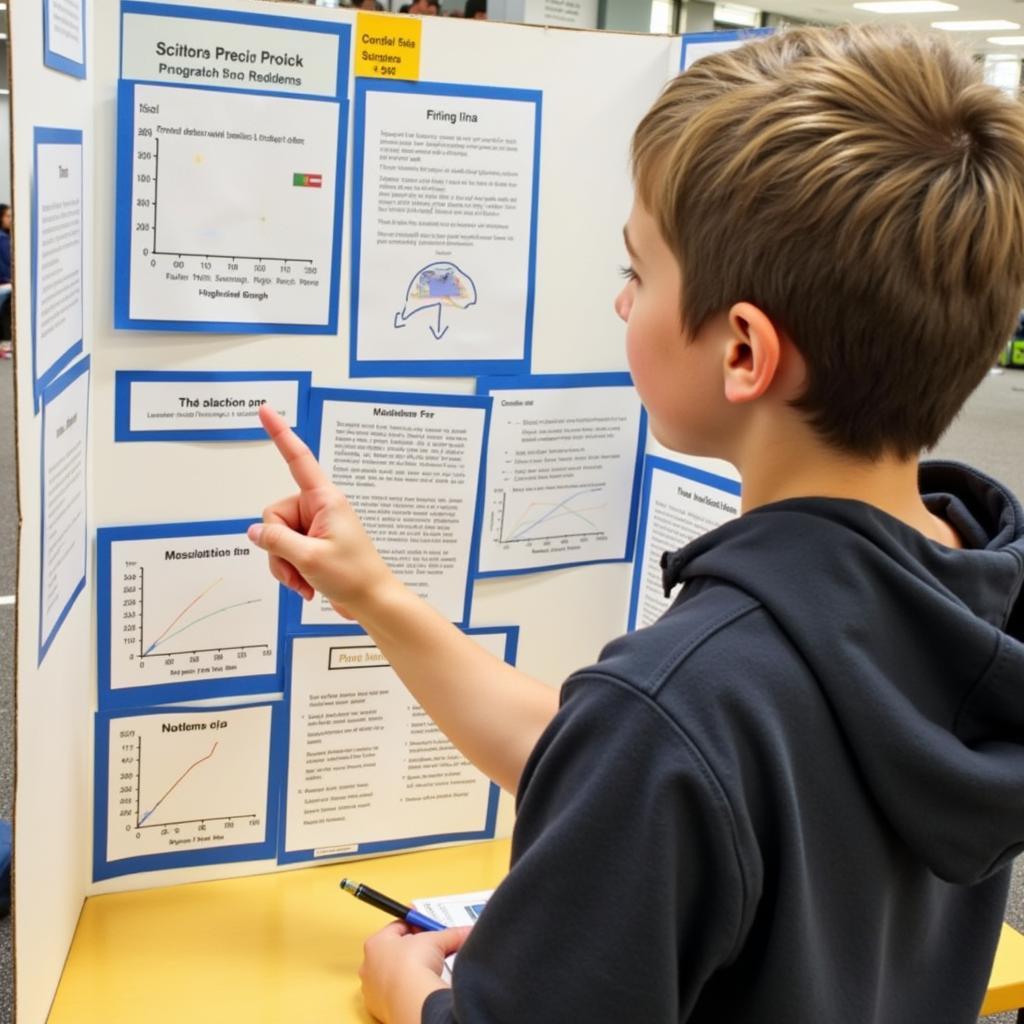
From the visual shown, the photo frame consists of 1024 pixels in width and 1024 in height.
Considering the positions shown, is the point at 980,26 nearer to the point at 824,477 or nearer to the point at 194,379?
the point at 194,379

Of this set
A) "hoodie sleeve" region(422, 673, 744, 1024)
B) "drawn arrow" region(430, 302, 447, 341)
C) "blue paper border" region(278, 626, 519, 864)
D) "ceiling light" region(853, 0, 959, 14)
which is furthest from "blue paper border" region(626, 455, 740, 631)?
"ceiling light" region(853, 0, 959, 14)

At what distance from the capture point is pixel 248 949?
1.04 meters

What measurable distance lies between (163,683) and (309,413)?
0.87ft

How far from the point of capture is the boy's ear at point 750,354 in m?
0.61

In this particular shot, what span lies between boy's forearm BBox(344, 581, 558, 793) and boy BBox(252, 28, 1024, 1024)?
10.3 inches

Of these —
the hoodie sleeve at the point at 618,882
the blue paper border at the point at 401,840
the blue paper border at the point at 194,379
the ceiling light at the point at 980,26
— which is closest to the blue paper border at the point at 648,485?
the blue paper border at the point at 401,840

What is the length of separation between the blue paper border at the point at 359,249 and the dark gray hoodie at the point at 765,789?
465 mm

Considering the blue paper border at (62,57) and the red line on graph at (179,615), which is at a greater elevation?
the blue paper border at (62,57)

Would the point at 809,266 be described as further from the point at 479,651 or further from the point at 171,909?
the point at 171,909

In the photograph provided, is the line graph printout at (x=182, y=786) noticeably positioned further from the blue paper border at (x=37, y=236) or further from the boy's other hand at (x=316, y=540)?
the blue paper border at (x=37, y=236)

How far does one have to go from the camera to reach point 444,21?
993 mm

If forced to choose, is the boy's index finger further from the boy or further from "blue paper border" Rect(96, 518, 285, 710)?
the boy

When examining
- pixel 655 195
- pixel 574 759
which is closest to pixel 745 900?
pixel 574 759

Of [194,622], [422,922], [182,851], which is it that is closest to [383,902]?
[422,922]
